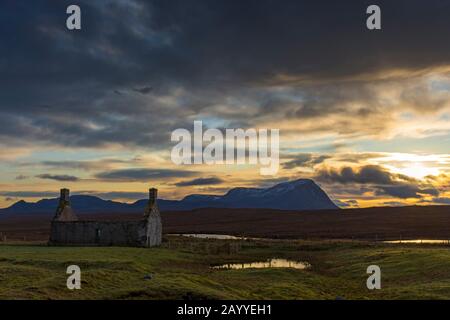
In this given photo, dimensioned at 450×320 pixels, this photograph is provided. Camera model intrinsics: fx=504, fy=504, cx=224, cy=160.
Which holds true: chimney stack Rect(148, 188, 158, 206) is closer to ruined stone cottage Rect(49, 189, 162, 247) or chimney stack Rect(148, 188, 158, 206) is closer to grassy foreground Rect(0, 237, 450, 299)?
ruined stone cottage Rect(49, 189, 162, 247)

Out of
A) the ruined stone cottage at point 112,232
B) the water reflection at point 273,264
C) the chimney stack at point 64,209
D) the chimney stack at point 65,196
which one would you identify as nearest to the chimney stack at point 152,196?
the ruined stone cottage at point 112,232

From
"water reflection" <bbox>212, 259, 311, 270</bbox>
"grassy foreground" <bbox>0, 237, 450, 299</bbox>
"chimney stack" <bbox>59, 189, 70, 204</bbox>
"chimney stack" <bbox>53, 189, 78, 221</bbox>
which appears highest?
"chimney stack" <bbox>59, 189, 70, 204</bbox>

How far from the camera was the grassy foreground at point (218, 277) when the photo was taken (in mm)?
29938

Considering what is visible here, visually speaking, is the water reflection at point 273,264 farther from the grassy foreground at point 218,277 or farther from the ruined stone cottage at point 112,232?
the ruined stone cottage at point 112,232

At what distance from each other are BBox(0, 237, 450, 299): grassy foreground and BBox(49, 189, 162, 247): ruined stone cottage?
22.9 ft

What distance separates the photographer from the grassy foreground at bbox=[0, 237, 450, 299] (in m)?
29.9

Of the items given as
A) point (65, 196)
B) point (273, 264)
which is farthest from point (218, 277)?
point (65, 196)

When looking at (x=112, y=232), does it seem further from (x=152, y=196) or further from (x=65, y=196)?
(x=65, y=196)

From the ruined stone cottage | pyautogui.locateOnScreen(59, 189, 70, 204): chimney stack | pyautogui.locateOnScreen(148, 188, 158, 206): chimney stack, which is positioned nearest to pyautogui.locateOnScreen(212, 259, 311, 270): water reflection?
the ruined stone cottage

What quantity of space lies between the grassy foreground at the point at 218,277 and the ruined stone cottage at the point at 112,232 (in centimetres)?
698

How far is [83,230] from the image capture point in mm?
73625
